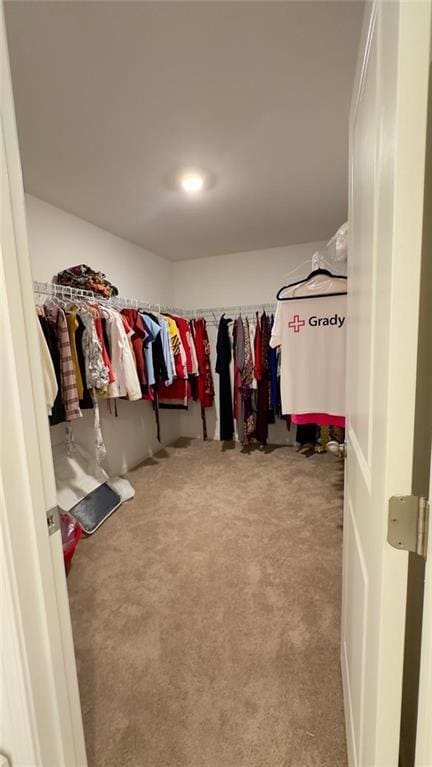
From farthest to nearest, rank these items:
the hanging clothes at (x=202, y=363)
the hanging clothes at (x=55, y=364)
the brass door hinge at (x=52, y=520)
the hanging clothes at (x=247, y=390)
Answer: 1. the hanging clothes at (x=202, y=363)
2. the hanging clothes at (x=247, y=390)
3. the hanging clothes at (x=55, y=364)
4. the brass door hinge at (x=52, y=520)

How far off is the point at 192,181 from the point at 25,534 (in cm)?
231

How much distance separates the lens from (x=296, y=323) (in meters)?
1.85

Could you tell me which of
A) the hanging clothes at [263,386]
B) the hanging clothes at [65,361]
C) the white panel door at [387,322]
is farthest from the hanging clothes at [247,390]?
the white panel door at [387,322]

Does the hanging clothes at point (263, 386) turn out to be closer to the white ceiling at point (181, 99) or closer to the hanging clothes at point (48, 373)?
the white ceiling at point (181, 99)

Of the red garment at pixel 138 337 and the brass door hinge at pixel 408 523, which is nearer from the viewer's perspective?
the brass door hinge at pixel 408 523

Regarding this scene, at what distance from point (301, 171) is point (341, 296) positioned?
1.07m

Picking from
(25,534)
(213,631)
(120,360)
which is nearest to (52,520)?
(25,534)

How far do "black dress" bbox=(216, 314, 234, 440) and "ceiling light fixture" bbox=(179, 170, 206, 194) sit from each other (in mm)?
1624

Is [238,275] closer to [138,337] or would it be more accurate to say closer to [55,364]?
[138,337]

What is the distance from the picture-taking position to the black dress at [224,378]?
3.84 metres

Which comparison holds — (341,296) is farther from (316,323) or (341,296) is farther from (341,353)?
(341,353)

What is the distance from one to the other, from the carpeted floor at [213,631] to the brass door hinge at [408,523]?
108 centimetres

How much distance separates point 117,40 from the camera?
1.23 metres

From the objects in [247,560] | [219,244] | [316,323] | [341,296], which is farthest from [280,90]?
[247,560]
